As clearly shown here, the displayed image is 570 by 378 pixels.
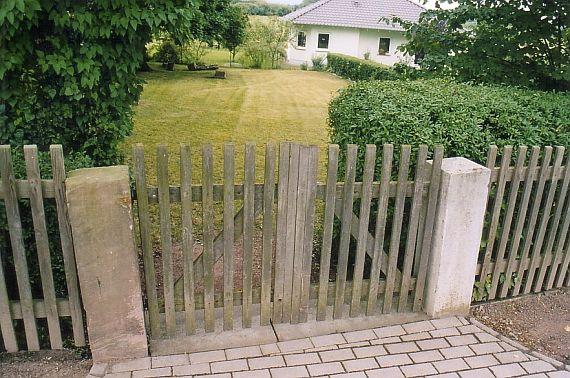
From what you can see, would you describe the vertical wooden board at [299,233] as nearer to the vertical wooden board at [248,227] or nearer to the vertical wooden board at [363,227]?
the vertical wooden board at [248,227]

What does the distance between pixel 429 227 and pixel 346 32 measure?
37485 millimetres

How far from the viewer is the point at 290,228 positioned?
12.1 feet

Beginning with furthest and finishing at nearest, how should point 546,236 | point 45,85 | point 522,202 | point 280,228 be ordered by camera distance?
1. point 546,236
2. point 522,202
3. point 45,85
4. point 280,228

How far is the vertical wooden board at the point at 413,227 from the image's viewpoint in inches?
148

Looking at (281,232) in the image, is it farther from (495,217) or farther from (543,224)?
(543,224)

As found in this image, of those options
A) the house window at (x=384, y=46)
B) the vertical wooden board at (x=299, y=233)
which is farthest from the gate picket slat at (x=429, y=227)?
the house window at (x=384, y=46)

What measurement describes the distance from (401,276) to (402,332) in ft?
1.47

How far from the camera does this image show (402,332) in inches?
156

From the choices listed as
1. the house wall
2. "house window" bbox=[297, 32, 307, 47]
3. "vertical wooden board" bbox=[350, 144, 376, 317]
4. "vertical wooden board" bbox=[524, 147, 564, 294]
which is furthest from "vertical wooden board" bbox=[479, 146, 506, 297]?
"house window" bbox=[297, 32, 307, 47]

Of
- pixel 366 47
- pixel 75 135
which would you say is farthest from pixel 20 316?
pixel 366 47

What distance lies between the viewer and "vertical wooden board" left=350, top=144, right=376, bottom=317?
3634 millimetres

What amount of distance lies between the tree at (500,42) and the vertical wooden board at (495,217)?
2.66m

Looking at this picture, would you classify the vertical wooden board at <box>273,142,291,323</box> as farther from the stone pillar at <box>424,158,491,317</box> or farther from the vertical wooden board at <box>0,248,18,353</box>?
the vertical wooden board at <box>0,248,18,353</box>

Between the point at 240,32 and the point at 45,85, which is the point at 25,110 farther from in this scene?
the point at 240,32
